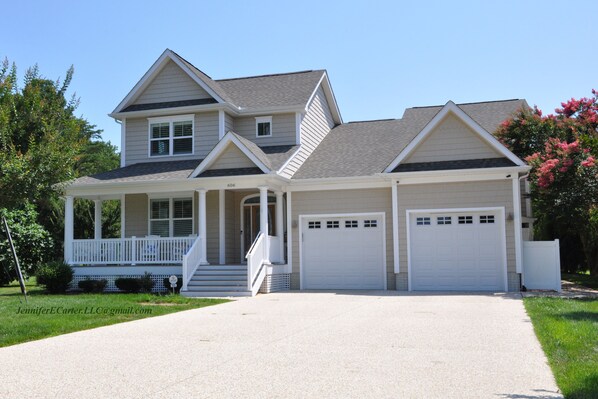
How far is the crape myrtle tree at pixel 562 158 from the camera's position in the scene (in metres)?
17.2

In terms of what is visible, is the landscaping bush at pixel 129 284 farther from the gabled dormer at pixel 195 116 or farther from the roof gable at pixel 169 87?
the roof gable at pixel 169 87

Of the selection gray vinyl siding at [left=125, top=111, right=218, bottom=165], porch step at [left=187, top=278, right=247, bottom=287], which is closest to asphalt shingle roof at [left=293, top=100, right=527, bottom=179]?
gray vinyl siding at [left=125, top=111, right=218, bottom=165]

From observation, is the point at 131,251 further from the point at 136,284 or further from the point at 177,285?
the point at 177,285

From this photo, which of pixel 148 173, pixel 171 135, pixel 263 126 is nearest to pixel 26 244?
pixel 148 173

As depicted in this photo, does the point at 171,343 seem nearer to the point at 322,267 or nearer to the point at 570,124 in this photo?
the point at 322,267

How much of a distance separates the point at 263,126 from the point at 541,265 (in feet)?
35.3

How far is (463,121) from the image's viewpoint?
18812 millimetres

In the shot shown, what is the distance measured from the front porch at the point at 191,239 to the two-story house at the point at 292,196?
0.05m

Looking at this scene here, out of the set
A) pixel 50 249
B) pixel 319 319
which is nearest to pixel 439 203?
pixel 319 319

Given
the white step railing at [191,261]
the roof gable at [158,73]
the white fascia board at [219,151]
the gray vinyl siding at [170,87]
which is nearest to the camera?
the white step railing at [191,261]

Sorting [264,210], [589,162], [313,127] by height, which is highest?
[313,127]

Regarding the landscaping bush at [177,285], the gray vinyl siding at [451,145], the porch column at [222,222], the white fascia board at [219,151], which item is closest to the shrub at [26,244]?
the landscaping bush at [177,285]

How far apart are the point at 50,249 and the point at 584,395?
77.6ft

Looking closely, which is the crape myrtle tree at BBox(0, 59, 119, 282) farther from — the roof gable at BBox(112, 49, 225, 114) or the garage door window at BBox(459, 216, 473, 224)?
the garage door window at BBox(459, 216, 473, 224)
